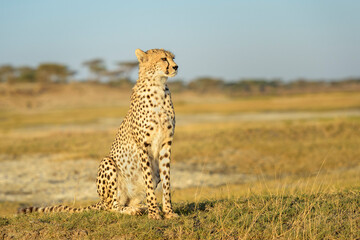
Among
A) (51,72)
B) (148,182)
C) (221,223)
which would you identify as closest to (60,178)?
(148,182)

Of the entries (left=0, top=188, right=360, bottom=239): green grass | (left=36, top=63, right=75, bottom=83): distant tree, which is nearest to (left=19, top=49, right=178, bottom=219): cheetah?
(left=0, top=188, right=360, bottom=239): green grass

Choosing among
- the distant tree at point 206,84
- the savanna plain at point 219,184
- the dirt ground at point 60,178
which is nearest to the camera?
Answer: the savanna plain at point 219,184

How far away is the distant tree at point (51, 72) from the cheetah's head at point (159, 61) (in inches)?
2586

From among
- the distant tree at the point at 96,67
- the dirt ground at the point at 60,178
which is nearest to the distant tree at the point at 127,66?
the distant tree at the point at 96,67

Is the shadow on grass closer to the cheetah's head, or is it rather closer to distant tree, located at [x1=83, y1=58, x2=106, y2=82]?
the cheetah's head

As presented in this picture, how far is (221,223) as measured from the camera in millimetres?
5062

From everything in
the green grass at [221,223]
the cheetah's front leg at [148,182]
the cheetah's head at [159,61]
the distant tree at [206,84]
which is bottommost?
the green grass at [221,223]

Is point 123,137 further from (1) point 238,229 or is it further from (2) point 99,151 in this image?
(2) point 99,151

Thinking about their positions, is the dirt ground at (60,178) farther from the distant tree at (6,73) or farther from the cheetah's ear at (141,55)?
the distant tree at (6,73)

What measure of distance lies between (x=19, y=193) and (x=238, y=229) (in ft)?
23.0

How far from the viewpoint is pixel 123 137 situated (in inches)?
236

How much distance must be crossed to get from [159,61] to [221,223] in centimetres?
192

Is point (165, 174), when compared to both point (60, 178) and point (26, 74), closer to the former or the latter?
point (60, 178)

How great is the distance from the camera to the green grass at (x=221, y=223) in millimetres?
4902
